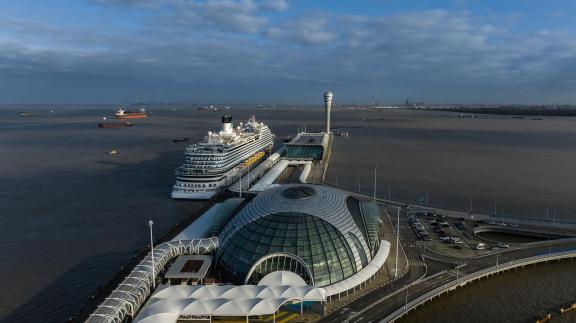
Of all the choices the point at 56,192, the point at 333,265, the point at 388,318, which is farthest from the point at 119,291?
the point at 56,192

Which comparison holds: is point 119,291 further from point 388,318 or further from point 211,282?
point 388,318

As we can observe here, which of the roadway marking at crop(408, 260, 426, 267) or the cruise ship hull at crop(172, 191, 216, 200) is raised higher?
the cruise ship hull at crop(172, 191, 216, 200)

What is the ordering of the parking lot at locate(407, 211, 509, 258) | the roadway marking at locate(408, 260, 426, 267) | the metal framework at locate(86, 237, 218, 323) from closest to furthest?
the metal framework at locate(86, 237, 218, 323) → the roadway marking at locate(408, 260, 426, 267) → the parking lot at locate(407, 211, 509, 258)

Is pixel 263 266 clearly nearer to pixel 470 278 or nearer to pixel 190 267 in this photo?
pixel 190 267

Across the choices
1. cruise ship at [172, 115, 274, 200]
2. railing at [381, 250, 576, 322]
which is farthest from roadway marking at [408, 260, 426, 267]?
cruise ship at [172, 115, 274, 200]

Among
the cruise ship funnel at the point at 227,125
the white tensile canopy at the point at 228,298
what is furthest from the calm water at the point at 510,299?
the cruise ship funnel at the point at 227,125

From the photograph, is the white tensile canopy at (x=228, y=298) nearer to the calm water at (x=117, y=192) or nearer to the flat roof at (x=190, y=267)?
the flat roof at (x=190, y=267)

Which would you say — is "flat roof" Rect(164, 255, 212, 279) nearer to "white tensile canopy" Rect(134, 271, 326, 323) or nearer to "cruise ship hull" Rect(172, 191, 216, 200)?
"white tensile canopy" Rect(134, 271, 326, 323)
